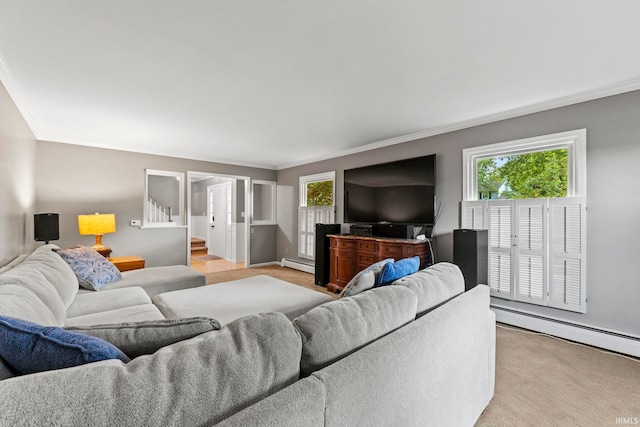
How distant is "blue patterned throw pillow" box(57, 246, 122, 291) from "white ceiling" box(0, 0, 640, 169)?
1.56m

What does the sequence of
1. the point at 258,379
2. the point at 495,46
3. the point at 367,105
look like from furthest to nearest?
the point at 367,105
the point at 495,46
the point at 258,379

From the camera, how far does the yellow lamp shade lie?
395 centimetres

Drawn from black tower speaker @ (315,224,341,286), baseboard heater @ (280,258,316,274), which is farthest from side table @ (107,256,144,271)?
baseboard heater @ (280,258,316,274)

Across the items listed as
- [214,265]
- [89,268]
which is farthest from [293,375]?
[214,265]

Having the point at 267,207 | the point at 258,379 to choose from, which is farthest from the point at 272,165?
the point at 258,379

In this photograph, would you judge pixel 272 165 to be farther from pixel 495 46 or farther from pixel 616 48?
pixel 616 48

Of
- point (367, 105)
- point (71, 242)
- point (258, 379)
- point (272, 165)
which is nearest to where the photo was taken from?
point (258, 379)

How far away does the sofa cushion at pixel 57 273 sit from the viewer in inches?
76.4

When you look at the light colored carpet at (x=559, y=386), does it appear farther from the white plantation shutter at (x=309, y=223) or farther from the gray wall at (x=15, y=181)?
the gray wall at (x=15, y=181)

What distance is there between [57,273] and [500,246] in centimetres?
419

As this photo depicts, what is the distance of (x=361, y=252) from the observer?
13.8 feet

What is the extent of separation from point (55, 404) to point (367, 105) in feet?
10.2

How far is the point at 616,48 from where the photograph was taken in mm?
1986

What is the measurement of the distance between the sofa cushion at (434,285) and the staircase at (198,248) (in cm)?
745
